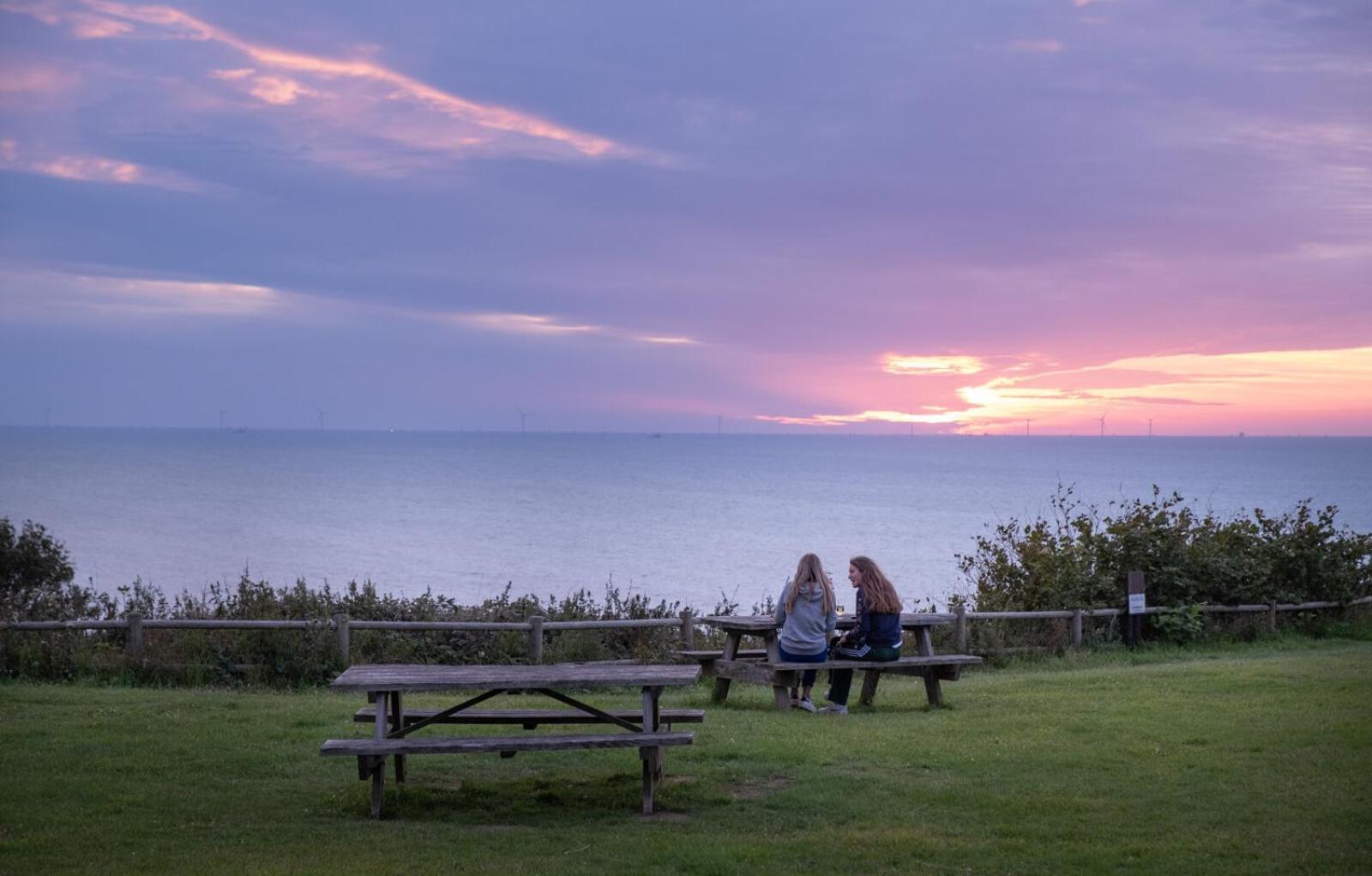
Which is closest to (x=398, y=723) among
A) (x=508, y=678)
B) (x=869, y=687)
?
(x=508, y=678)

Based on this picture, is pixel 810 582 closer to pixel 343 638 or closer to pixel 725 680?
pixel 725 680

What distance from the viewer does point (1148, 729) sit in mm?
10875

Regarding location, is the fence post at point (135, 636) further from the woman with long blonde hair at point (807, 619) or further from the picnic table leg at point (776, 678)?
the woman with long blonde hair at point (807, 619)

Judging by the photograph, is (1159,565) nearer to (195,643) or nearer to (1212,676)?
(1212,676)

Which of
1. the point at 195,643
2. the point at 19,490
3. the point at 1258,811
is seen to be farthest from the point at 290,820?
the point at 19,490

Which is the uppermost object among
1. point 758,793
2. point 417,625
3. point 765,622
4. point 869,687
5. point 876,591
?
point 876,591

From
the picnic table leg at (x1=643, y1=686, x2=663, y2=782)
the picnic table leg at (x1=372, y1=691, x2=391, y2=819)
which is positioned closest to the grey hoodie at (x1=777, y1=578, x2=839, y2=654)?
the picnic table leg at (x1=643, y1=686, x2=663, y2=782)

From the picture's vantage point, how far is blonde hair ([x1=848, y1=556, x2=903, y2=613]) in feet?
41.7

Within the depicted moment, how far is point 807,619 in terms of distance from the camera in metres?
12.6

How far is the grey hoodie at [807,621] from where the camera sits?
1254cm

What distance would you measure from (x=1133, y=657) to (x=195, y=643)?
12076 millimetres

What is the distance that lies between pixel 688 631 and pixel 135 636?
660 cm

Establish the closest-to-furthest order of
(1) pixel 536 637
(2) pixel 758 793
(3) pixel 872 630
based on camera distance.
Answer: (2) pixel 758 793 → (3) pixel 872 630 → (1) pixel 536 637

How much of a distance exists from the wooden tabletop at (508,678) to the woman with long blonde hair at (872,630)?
165 inches
